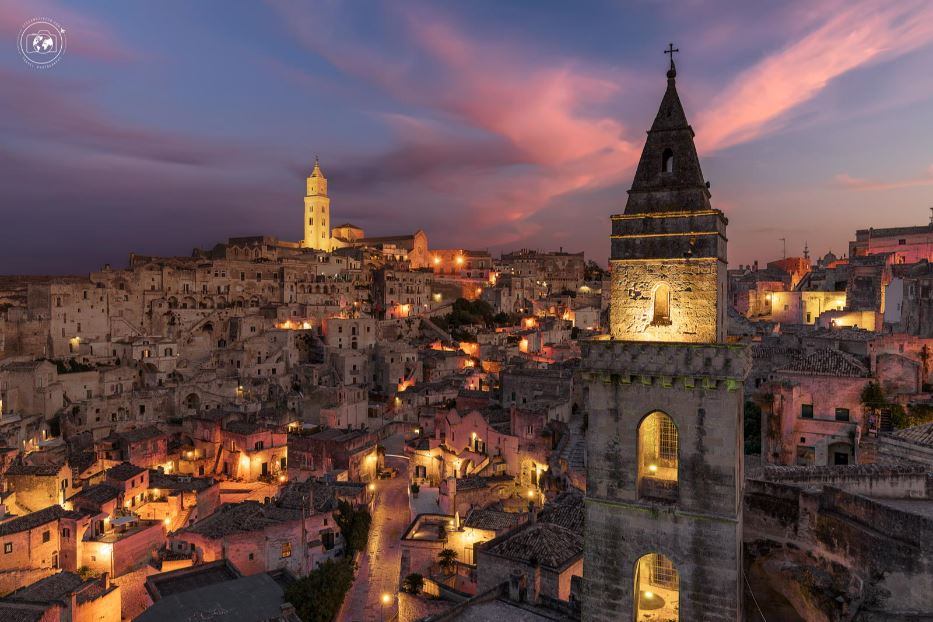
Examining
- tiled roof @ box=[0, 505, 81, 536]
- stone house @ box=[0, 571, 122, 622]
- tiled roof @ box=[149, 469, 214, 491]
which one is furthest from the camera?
tiled roof @ box=[149, 469, 214, 491]

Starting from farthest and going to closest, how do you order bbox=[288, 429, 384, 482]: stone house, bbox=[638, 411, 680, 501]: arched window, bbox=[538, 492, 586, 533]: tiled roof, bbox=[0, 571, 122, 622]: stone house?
bbox=[288, 429, 384, 482]: stone house → bbox=[538, 492, 586, 533]: tiled roof → bbox=[0, 571, 122, 622]: stone house → bbox=[638, 411, 680, 501]: arched window

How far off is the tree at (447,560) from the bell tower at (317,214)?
248 feet

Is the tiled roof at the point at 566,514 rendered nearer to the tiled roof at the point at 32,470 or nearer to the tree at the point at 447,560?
the tree at the point at 447,560

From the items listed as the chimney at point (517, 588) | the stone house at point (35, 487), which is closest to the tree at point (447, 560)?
the chimney at point (517, 588)

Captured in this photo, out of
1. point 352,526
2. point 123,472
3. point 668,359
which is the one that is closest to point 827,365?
point 668,359

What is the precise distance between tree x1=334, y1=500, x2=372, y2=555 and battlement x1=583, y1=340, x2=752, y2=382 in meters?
18.5

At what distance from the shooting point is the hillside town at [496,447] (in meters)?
12.2

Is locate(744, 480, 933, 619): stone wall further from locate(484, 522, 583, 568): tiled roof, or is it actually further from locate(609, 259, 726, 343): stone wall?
locate(609, 259, 726, 343): stone wall

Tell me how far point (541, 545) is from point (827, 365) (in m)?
16.4

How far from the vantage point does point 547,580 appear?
17.3 meters

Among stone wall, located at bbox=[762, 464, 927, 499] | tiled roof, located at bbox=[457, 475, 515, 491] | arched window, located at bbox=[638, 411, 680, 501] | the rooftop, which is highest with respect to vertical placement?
arched window, located at bbox=[638, 411, 680, 501]

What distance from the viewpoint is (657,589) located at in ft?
44.4

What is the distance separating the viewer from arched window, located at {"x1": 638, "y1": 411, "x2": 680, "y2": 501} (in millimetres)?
12984

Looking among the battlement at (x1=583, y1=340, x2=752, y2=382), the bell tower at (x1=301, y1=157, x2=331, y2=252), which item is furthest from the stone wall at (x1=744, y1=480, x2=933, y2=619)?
the bell tower at (x1=301, y1=157, x2=331, y2=252)
